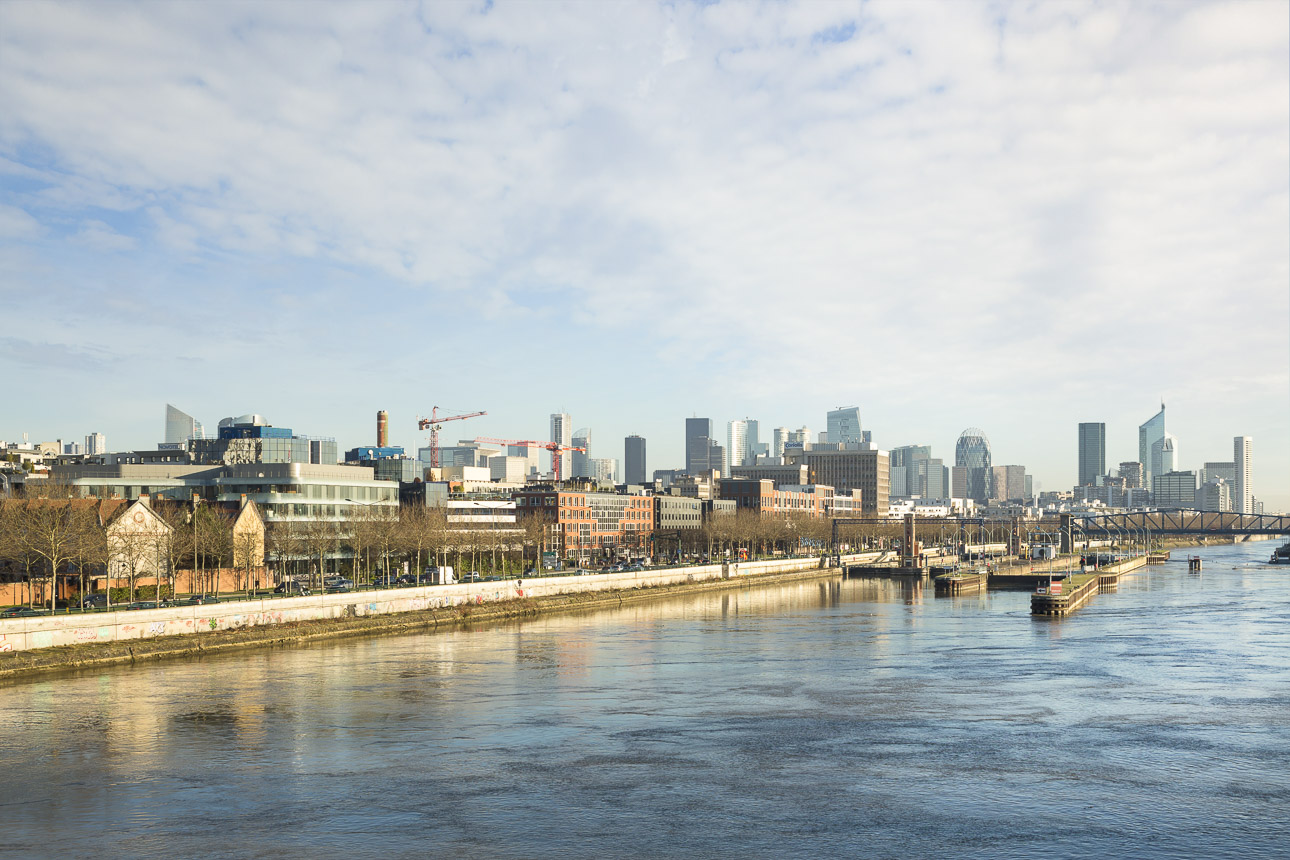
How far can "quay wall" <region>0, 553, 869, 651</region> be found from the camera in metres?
68.8

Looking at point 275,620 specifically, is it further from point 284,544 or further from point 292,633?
point 284,544

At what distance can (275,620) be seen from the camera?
84.1 m

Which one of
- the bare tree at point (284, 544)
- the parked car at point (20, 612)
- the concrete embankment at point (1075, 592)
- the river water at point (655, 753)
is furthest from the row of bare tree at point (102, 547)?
the concrete embankment at point (1075, 592)

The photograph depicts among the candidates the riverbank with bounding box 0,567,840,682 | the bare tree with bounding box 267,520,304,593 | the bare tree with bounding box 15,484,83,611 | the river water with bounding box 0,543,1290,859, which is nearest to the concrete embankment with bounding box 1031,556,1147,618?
the river water with bounding box 0,543,1290,859

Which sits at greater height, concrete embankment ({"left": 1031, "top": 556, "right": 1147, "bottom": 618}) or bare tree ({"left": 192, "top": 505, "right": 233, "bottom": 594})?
bare tree ({"left": 192, "top": 505, "right": 233, "bottom": 594})

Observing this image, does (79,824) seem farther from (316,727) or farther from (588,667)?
(588,667)

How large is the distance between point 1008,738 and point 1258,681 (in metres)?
25.1

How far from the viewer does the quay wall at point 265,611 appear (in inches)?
2709

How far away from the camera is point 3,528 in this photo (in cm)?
8256

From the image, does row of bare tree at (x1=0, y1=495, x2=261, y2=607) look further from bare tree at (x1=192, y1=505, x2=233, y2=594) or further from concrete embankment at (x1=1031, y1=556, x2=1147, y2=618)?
concrete embankment at (x1=1031, y1=556, x2=1147, y2=618)

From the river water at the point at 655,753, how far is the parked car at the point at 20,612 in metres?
6.75

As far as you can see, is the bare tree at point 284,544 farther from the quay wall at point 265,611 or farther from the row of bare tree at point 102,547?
the quay wall at point 265,611

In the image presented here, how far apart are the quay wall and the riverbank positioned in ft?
1.52

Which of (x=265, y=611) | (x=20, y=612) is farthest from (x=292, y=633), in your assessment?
(x=20, y=612)
